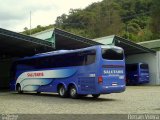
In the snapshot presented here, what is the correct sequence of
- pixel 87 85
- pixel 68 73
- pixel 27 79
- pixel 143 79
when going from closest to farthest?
1. pixel 87 85
2. pixel 68 73
3. pixel 27 79
4. pixel 143 79

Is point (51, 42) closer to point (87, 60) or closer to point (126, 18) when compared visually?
point (87, 60)

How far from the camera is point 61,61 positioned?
77.0 feet

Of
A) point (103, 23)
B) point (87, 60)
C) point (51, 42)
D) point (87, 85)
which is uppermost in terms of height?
point (103, 23)

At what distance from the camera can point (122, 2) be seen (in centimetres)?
7512

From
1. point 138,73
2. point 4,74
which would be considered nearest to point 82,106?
point 138,73

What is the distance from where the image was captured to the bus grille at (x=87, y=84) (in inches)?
797

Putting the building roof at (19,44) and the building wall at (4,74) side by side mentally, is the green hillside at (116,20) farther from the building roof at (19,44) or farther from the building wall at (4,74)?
the building roof at (19,44)

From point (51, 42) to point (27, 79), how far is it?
4334mm

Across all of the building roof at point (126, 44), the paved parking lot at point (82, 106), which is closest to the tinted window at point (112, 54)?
the paved parking lot at point (82, 106)

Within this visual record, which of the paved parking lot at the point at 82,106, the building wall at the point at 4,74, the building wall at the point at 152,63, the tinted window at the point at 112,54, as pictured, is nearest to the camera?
the paved parking lot at the point at 82,106

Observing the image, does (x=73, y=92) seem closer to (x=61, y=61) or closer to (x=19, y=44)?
(x=61, y=61)

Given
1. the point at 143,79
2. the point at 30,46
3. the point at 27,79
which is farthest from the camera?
the point at 143,79

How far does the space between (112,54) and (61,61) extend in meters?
4.21


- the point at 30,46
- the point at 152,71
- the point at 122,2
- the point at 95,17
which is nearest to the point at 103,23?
the point at 95,17
